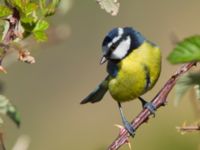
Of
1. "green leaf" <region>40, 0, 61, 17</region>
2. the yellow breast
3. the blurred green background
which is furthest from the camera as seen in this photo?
the blurred green background

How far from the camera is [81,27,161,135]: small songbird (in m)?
4.10

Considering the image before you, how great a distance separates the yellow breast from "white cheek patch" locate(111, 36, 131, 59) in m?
0.10

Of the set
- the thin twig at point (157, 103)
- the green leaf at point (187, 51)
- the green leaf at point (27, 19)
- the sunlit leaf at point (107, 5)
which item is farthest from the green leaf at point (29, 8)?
the green leaf at point (187, 51)

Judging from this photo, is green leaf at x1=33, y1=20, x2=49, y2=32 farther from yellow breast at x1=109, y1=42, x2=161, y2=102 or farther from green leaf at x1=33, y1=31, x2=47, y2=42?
yellow breast at x1=109, y1=42, x2=161, y2=102

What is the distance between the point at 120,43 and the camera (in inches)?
178

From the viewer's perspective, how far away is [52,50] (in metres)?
13.4

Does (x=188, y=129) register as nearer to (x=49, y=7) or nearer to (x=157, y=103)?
(x=157, y=103)

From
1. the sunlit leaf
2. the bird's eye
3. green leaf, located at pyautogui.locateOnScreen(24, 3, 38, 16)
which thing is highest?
green leaf, located at pyautogui.locateOnScreen(24, 3, 38, 16)

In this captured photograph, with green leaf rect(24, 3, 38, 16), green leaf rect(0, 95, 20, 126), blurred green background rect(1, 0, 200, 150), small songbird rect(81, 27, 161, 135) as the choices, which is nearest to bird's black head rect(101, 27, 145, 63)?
small songbird rect(81, 27, 161, 135)

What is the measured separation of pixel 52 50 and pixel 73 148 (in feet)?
13.0

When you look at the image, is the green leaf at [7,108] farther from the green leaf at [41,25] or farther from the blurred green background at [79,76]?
the blurred green background at [79,76]

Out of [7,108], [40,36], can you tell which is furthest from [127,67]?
[40,36]

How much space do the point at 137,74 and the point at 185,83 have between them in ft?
6.22

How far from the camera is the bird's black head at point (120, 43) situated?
4.44m
